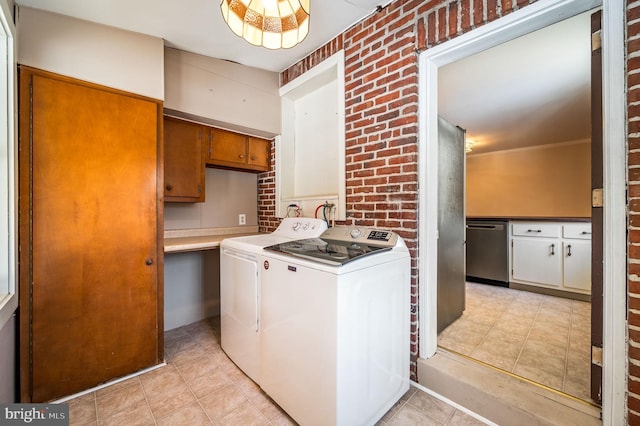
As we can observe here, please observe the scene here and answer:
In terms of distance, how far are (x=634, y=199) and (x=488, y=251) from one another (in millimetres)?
2949

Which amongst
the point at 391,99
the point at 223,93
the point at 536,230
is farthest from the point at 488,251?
the point at 223,93

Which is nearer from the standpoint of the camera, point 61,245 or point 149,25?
point 61,245

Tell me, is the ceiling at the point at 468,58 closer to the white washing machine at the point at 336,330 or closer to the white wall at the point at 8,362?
the white washing machine at the point at 336,330

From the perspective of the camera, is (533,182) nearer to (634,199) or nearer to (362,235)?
(634,199)

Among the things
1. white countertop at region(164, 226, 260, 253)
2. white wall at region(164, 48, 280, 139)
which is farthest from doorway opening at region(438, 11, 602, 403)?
white countertop at region(164, 226, 260, 253)

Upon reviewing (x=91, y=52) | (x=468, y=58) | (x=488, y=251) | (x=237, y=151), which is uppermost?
(x=468, y=58)

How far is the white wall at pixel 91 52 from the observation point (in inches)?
58.4

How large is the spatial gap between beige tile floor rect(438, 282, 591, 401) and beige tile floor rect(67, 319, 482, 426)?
2.09 feet

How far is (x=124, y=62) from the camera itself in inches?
69.1

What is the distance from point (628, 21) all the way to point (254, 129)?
2.52m

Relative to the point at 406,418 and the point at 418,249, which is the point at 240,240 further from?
the point at 406,418

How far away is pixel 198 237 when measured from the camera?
2574mm

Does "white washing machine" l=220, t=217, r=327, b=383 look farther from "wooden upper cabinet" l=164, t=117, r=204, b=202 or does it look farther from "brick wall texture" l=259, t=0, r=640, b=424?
"wooden upper cabinet" l=164, t=117, r=204, b=202

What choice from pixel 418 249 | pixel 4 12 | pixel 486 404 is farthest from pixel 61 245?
pixel 486 404
